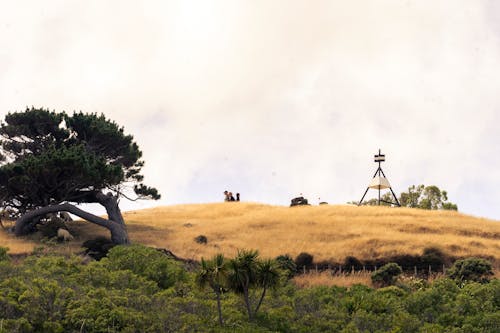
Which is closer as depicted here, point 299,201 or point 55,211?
point 55,211

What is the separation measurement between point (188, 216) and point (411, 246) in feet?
116

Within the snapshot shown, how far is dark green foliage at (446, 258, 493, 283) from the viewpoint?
182 ft

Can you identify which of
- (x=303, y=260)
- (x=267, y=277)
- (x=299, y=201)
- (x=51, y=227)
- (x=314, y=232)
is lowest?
(x=267, y=277)

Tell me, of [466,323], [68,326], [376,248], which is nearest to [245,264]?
[68,326]

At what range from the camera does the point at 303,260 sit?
200 feet

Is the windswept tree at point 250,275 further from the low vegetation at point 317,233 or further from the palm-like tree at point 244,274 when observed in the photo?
the low vegetation at point 317,233

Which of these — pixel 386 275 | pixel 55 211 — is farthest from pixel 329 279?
pixel 55 211

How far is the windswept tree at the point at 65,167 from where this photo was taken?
6296cm

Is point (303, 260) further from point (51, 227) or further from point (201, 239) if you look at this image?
point (51, 227)

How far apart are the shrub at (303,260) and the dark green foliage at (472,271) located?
40.3 feet

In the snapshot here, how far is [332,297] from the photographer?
44562 millimetres

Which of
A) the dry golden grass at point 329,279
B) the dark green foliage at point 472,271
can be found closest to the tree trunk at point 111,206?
the dry golden grass at point 329,279

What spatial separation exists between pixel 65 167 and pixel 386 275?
30844mm

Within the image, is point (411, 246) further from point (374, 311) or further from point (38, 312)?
point (38, 312)
